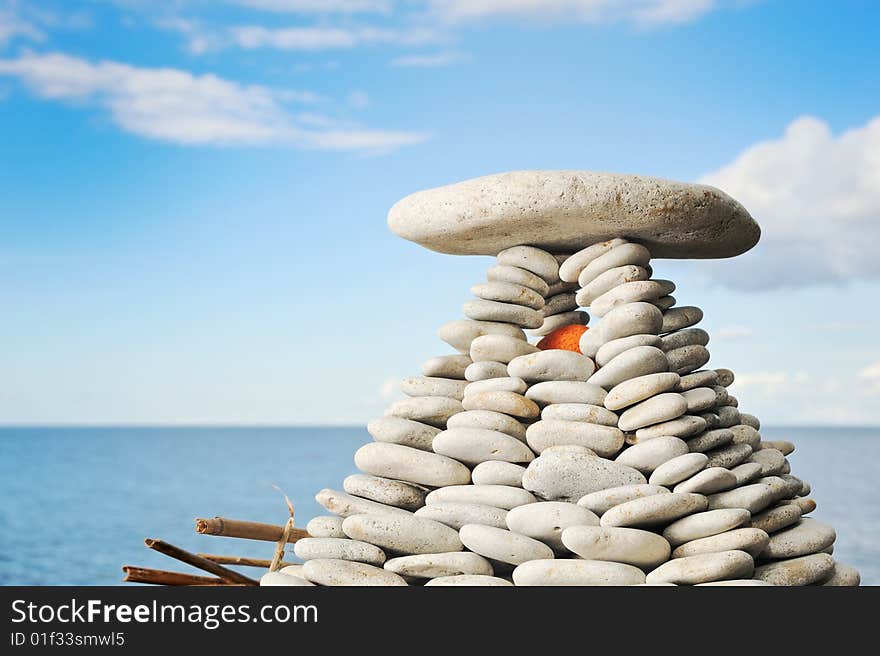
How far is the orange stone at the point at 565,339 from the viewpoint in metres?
4.40

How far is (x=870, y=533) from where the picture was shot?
47.9 feet

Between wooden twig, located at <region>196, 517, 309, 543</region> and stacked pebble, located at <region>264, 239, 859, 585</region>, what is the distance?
46 centimetres

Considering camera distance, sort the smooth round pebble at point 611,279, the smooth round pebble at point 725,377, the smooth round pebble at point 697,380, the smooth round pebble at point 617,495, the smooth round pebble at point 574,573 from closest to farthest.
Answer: the smooth round pebble at point 574,573 → the smooth round pebble at point 617,495 → the smooth round pebble at point 697,380 → the smooth round pebble at point 611,279 → the smooth round pebble at point 725,377

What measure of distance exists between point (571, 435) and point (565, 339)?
0.72 m

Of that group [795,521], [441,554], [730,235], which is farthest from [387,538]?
[730,235]

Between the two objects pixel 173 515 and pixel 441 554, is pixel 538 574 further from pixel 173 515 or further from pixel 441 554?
pixel 173 515

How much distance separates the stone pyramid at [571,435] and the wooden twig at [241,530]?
0.47 m

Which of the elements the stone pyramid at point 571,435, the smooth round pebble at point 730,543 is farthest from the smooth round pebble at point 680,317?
the smooth round pebble at point 730,543

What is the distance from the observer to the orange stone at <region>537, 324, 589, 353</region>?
14.4 ft

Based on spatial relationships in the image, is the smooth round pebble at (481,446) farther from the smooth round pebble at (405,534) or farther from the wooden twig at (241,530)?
the wooden twig at (241,530)

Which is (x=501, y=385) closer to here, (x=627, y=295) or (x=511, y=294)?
(x=511, y=294)

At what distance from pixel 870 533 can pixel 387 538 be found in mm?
13019
